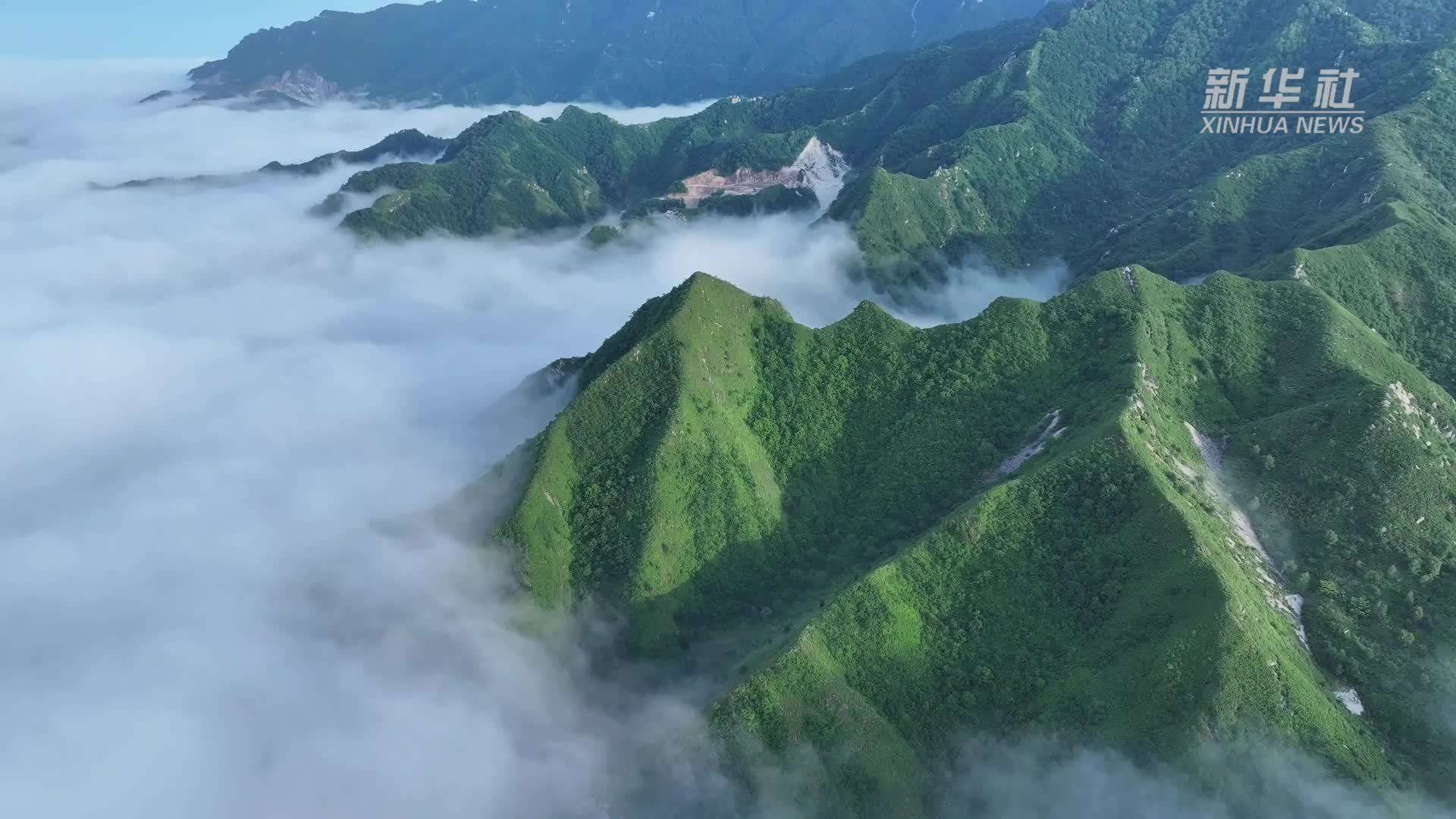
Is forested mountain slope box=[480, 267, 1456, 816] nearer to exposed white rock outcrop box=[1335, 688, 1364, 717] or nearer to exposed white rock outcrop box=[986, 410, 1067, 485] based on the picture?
exposed white rock outcrop box=[986, 410, 1067, 485]

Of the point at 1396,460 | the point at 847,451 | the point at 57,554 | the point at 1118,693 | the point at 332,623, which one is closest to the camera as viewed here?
the point at 1118,693

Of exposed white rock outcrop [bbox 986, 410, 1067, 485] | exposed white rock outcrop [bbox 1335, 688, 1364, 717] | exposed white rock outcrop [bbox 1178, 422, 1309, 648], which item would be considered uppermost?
exposed white rock outcrop [bbox 986, 410, 1067, 485]

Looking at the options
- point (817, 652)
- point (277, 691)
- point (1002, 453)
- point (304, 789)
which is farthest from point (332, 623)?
point (1002, 453)

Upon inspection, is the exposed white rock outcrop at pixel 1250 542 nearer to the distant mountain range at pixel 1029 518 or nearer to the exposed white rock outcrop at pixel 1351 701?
the distant mountain range at pixel 1029 518

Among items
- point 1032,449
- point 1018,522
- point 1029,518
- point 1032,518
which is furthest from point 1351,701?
point 1032,449

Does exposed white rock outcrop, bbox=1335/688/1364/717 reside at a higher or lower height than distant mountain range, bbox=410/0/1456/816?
lower

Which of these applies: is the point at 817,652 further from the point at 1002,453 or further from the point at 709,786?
the point at 1002,453

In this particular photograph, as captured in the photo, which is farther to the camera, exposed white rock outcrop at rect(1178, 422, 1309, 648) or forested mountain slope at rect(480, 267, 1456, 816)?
exposed white rock outcrop at rect(1178, 422, 1309, 648)

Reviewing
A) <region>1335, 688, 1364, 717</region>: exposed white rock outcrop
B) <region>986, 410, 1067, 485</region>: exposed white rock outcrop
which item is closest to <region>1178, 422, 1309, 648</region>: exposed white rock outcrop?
<region>1335, 688, 1364, 717</region>: exposed white rock outcrop

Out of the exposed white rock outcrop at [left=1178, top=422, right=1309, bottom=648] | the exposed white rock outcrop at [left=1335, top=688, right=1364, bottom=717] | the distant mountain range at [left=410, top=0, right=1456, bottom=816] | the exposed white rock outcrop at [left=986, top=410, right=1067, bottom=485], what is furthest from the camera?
the exposed white rock outcrop at [left=986, top=410, right=1067, bottom=485]
